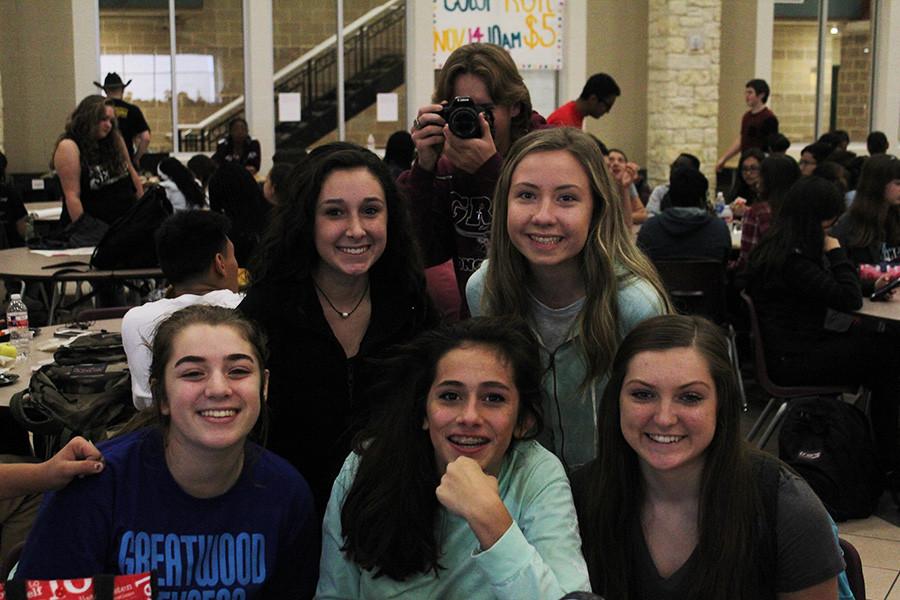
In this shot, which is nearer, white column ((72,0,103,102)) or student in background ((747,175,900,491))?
student in background ((747,175,900,491))

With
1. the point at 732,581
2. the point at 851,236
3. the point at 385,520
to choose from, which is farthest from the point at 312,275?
the point at 851,236

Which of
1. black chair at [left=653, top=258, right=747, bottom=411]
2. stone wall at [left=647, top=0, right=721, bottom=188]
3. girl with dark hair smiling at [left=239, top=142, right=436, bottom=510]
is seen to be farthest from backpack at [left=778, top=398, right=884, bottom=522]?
stone wall at [left=647, top=0, right=721, bottom=188]

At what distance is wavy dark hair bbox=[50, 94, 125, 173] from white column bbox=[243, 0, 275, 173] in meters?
5.48

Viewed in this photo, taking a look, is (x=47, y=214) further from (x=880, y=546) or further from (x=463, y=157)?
(x=463, y=157)

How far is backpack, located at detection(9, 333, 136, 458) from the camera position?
11.8 ft

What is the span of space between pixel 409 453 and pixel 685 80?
39.9 ft

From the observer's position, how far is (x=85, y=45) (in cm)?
1270

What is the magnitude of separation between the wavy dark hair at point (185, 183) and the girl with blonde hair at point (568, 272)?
5.62 metres

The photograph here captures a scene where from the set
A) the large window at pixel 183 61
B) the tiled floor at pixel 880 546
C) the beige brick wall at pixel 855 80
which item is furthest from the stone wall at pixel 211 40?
the tiled floor at pixel 880 546

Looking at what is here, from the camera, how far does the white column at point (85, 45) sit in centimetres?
1264

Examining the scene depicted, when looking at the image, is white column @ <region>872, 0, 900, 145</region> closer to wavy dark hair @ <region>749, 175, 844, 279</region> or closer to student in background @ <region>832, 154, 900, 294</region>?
student in background @ <region>832, 154, 900, 294</region>

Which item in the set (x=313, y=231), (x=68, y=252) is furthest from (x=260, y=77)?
(x=313, y=231)

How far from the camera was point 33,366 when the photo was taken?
4379 millimetres

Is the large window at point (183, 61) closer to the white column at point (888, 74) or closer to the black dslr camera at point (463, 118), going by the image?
the white column at point (888, 74)
